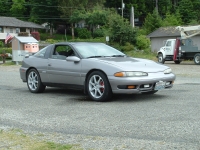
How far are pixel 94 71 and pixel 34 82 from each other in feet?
7.84

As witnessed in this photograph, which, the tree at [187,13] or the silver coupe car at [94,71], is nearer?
the silver coupe car at [94,71]

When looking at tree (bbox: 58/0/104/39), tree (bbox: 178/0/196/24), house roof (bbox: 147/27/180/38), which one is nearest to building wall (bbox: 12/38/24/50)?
house roof (bbox: 147/27/180/38)

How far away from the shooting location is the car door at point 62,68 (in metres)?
8.17

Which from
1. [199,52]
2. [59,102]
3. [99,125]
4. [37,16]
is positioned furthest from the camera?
[37,16]

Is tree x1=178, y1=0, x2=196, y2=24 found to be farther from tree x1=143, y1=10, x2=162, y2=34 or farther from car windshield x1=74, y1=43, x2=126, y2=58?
car windshield x1=74, y1=43, x2=126, y2=58

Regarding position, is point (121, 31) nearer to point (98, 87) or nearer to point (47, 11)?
point (98, 87)

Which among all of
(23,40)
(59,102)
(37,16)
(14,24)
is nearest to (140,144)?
(59,102)

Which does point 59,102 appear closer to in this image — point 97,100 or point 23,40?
point 97,100

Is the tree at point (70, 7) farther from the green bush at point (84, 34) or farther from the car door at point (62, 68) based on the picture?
the car door at point (62, 68)

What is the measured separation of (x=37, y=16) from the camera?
79.8 meters

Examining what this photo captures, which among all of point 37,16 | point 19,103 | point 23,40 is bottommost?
point 19,103

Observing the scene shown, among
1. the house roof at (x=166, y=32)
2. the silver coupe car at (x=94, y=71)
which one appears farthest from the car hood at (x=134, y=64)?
the house roof at (x=166, y=32)

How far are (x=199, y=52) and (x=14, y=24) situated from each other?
49125 millimetres

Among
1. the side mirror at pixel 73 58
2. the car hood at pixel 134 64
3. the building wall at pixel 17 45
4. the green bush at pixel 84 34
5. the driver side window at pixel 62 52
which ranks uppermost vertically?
the green bush at pixel 84 34
